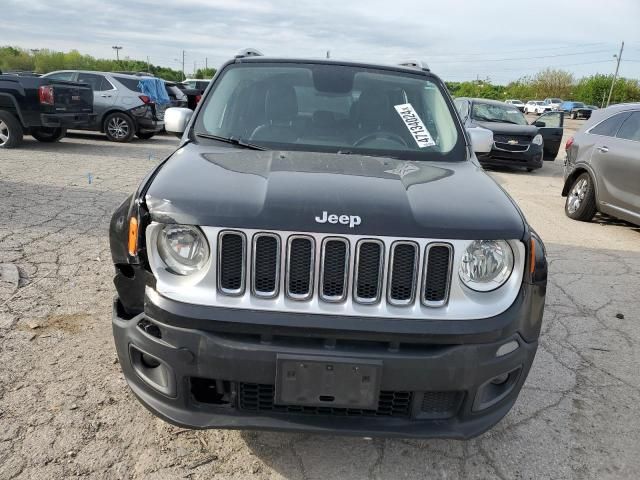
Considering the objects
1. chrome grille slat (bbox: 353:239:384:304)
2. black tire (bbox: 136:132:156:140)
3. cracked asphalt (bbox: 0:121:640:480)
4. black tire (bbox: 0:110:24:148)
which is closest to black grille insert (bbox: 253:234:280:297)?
chrome grille slat (bbox: 353:239:384:304)

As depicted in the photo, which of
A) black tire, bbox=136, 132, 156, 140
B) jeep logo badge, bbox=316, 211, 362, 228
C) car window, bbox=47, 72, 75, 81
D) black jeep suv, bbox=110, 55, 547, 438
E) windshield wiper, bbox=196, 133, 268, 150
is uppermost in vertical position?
car window, bbox=47, 72, 75, 81

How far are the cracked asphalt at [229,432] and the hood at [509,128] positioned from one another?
7.39m

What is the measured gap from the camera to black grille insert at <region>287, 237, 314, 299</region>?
2074 millimetres

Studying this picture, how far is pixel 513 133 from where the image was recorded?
40.4ft

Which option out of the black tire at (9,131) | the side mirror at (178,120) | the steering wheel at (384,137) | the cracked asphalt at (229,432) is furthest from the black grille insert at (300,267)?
the black tire at (9,131)

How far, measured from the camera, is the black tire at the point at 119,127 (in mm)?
13648

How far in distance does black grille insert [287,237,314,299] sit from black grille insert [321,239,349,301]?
0.06 metres

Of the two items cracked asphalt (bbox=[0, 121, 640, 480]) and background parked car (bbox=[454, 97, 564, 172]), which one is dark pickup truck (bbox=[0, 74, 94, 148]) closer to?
cracked asphalt (bbox=[0, 121, 640, 480])

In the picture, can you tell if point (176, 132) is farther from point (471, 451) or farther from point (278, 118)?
point (471, 451)

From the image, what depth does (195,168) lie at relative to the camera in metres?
2.55

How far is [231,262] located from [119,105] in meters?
12.6

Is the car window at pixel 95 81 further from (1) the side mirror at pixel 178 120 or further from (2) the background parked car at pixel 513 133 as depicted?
(1) the side mirror at pixel 178 120

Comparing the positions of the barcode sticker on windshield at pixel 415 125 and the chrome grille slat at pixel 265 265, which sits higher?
the barcode sticker on windshield at pixel 415 125

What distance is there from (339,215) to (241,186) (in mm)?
472
